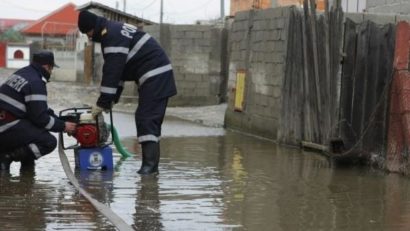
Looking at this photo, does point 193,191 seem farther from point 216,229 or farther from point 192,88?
point 192,88

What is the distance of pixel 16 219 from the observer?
527cm

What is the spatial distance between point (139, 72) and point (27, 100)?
1.18 metres

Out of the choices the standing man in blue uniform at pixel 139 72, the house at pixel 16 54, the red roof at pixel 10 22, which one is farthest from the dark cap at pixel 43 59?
the red roof at pixel 10 22

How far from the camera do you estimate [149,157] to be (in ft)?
24.2

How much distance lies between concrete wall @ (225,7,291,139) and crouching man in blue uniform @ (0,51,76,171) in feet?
14.0

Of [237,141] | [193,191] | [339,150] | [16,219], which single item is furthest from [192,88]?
[16,219]

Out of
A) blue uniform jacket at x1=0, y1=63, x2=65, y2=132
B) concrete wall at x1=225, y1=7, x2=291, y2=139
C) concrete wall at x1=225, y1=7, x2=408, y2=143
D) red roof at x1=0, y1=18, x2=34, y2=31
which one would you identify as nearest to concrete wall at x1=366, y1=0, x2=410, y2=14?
concrete wall at x1=225, y1=7, x2=408, y2=143

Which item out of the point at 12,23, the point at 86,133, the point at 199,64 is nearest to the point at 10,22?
the point at 12,23

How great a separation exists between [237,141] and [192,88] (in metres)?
7.97

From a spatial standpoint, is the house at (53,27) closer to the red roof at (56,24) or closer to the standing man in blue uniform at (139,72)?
the red roof at (56,24)

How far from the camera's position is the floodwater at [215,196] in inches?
209

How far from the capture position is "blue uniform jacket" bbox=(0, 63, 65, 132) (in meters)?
7.11

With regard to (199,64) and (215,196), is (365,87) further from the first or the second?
(199,64)

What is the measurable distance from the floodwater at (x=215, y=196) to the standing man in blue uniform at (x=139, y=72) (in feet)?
1.55
